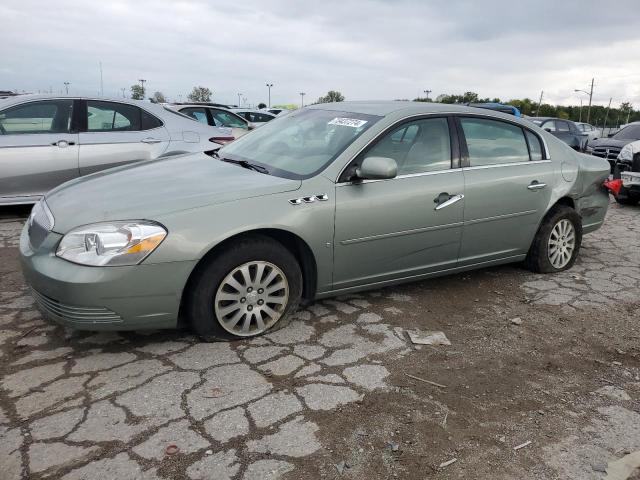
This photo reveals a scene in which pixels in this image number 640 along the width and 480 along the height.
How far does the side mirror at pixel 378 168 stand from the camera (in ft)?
11.1

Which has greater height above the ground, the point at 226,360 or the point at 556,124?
the point at 556,124

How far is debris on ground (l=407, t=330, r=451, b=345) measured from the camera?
3416 millimetres

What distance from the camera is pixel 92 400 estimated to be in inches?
104

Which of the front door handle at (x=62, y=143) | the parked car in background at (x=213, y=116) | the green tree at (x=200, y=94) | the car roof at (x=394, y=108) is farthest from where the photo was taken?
the green tree at (x=200, y=94)

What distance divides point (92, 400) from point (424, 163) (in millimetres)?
2651

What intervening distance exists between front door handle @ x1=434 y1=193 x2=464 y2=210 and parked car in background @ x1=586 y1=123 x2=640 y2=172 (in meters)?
8.79

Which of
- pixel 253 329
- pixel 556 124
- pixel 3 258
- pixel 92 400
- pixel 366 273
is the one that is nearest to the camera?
pixel 92 400

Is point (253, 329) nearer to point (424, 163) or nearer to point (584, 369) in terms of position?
point (424, 163)

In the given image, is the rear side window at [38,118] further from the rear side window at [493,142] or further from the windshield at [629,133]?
the windshield at [629,133]

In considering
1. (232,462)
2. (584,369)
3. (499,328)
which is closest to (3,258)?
(232,462)

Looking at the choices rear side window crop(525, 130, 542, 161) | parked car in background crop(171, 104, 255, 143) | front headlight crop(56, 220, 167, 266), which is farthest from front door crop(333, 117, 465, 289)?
parked car in background crop(171, 104, 255, 143)

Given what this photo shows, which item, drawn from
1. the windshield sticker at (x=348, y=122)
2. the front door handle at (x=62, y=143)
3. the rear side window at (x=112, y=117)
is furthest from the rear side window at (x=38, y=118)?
the windshield sticker at (x=348, y=122)

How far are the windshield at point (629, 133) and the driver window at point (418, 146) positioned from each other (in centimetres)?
950

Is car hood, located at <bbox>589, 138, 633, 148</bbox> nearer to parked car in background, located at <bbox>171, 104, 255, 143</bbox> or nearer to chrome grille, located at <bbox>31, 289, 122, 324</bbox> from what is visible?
parked car in background, located at <bbox>171, 104, 255, 143</bbox>
